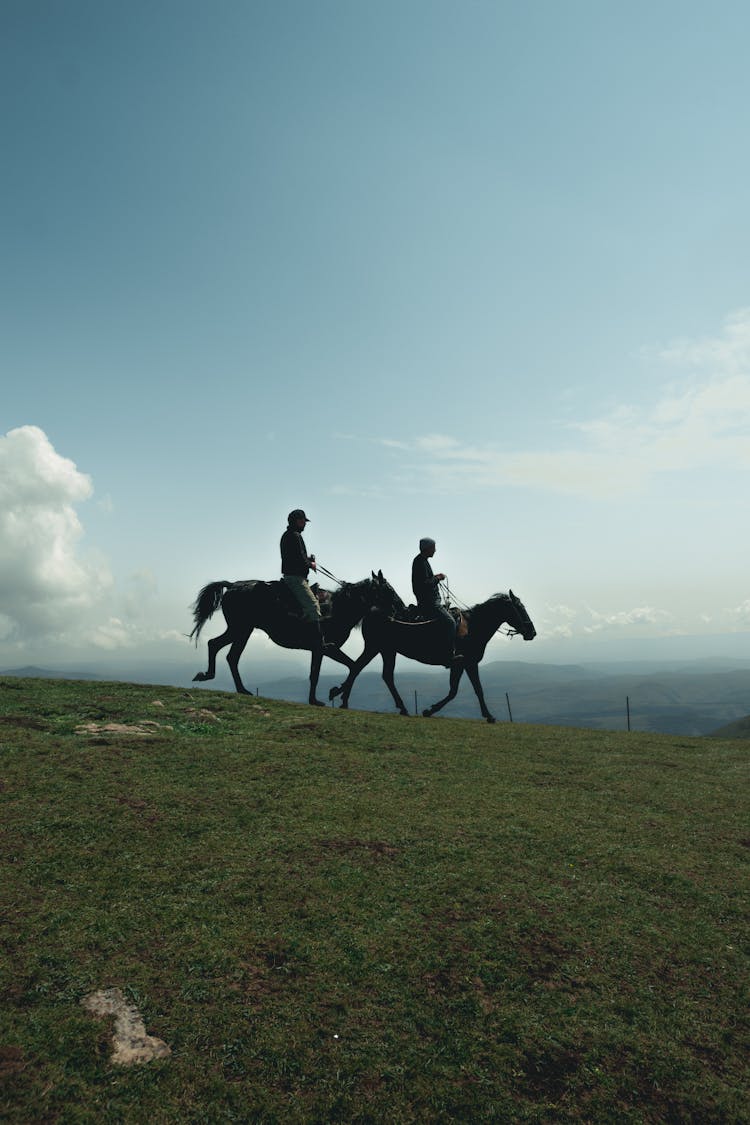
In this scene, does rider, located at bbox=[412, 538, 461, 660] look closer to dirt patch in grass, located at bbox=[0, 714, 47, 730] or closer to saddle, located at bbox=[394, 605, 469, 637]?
saddle, located at bbox=[394, 605, 469, 637]

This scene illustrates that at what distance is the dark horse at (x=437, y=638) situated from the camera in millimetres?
17266

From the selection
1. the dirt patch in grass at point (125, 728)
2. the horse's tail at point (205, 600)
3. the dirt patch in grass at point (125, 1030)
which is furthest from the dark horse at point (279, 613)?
the dirt patch in grass at point (125, 1030)

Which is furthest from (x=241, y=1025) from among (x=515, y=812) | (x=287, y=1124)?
(x=515, y=812)

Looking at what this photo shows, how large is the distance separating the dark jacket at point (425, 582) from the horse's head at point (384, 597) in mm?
695

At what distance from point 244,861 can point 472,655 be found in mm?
12624

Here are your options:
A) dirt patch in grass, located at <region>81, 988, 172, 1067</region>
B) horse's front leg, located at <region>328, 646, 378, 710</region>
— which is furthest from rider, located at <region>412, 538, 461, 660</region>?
dirt patch in grass, located at <region>81, 988, 172, 1067</region>

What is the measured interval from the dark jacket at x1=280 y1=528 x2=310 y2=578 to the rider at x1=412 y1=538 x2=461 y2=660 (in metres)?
3.23

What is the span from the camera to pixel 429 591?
56.3ft

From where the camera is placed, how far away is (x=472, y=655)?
59.4 ft

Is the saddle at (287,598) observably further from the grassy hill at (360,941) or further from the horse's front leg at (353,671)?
the grassy hill at (360,941)

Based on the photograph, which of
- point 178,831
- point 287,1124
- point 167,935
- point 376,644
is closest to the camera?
point 287,1124

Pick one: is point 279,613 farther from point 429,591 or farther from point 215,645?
point 429,591

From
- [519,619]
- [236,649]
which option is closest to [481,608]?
[519,619]

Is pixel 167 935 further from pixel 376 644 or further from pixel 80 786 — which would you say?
pixel 376 644
